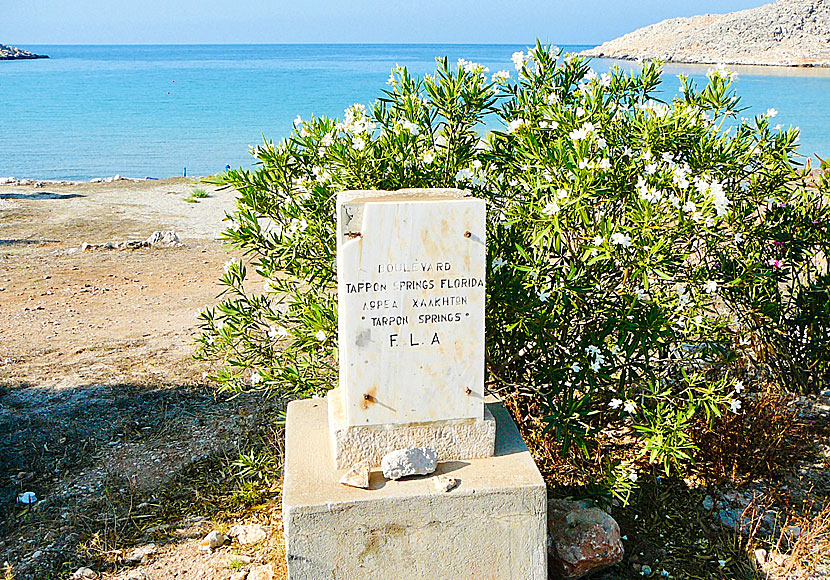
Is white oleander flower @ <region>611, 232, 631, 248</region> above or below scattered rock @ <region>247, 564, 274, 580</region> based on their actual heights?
above

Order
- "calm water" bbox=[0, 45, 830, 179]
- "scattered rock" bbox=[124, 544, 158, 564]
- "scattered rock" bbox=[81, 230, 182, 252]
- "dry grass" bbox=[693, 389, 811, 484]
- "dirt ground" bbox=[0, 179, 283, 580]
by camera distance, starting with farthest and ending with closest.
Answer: "calm water" bbox=[0, 45, 830, 179], "scattered rock" bbox=[81, 230, 182, 252], "dry grass" bbox=[693, 389, 811, 484], "dirt ground" bbox=[0, 179, 283, 580], "scattered rock" bbox=[124, 544, 158, 564]

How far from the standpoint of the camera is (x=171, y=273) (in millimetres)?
10133

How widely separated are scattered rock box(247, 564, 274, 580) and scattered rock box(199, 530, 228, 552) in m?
0.33

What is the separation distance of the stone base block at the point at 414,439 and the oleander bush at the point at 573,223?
47 centimetres

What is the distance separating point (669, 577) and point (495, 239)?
1820 millimetres

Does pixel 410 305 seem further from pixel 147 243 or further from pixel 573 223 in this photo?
pixel 147 243

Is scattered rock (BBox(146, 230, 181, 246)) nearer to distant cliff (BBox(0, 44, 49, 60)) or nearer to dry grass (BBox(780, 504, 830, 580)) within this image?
dry grass (BBox(780, 504, 830, 580))

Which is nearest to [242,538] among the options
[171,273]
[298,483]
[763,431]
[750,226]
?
[298,483]

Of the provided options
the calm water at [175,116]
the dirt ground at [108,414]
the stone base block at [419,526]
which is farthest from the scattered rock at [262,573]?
the calm water at [175,116]

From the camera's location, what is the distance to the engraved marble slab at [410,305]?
3469mm

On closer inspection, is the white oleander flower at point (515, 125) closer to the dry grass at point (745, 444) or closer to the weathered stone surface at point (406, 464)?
Answer: the weathered stone surface at point (406, 464)

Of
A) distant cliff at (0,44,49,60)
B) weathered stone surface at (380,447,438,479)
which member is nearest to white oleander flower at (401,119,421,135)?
weathered stone surface at (380,447,438,479)

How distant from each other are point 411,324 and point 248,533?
1571 millimetres

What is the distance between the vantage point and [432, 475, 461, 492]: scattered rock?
3586 millimetres
